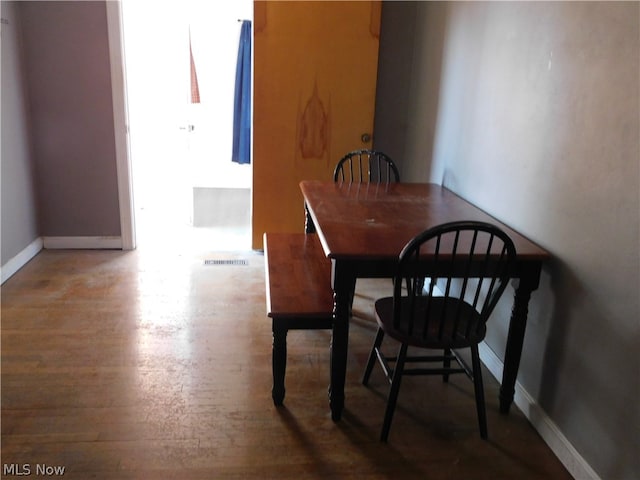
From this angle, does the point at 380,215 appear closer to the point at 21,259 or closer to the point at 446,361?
the point at 446,361

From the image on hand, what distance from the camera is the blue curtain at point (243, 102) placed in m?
5.12

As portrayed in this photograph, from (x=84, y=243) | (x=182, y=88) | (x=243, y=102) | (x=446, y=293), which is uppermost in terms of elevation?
(x=182, y=88)

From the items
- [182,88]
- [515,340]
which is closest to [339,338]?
[515,340]

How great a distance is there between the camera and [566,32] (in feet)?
6.34

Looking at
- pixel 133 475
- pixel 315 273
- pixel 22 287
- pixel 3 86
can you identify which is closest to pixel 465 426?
pixel 315 273

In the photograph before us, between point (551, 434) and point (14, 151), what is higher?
point (14, 151)

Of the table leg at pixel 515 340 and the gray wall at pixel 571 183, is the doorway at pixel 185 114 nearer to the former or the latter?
the gray wall at pixel 571 183

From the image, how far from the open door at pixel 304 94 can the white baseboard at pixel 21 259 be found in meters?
1.55

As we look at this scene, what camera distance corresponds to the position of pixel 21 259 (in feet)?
11.7

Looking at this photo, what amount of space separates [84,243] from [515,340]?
10.4ft

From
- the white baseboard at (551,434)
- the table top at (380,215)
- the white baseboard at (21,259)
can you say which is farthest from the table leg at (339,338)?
the white baseboard at (21,259)

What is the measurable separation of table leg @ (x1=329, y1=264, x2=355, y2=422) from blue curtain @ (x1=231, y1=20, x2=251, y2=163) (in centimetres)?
359

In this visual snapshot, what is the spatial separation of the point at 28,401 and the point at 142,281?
1330 mm

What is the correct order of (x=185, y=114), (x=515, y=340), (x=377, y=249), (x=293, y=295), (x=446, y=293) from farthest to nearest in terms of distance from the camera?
(x=185, y=114)
(x=293, y=295)
(x=515, y=340)
(x=377, y=249)
(x=446, y=293)
